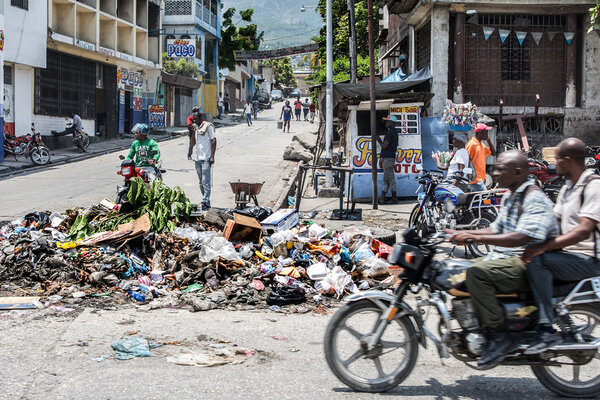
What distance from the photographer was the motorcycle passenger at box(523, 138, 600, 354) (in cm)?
413

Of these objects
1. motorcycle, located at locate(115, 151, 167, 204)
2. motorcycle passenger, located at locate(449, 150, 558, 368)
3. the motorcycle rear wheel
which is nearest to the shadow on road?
the motorcycle rear wheel

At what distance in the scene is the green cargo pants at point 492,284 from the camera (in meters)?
4.11

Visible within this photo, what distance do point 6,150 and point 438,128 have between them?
48.1ft

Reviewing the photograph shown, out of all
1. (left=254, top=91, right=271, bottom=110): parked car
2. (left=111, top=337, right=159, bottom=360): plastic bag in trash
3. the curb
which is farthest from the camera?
(left=254, top=91, right=271, bottom=110): parked car

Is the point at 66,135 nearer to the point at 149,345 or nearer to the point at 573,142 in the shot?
the point at 149,345

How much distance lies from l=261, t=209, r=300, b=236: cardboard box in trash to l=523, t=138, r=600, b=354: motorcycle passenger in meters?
5.30

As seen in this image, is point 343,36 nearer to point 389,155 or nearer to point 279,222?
point 389,155

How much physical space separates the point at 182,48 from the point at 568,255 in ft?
141

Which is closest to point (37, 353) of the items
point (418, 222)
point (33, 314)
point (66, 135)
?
point (33, 314)

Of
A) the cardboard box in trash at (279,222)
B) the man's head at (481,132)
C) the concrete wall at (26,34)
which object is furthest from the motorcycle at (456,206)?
the concrete wall at (26,34)

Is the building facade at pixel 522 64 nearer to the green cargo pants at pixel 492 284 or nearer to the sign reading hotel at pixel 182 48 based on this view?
the green cargo pants at pixel 492 284

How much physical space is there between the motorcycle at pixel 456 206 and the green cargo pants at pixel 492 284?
4.31 m

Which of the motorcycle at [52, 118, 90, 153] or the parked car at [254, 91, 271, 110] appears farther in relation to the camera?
the parked car at [254, 91, 271, 110]

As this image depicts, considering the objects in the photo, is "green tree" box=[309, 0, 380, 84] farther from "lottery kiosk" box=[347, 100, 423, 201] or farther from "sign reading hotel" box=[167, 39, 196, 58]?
"lottery kiosk" box=[347, 100, 423, 201]
